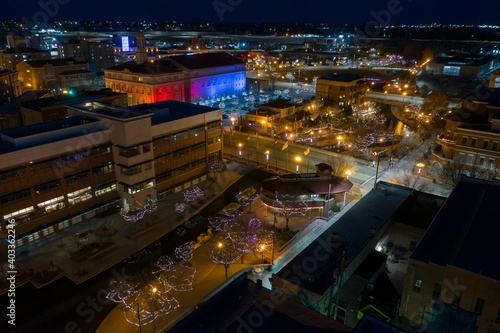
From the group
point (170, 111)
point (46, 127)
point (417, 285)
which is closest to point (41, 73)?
point (170, 111)

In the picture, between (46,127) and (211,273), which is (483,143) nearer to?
(211,273)

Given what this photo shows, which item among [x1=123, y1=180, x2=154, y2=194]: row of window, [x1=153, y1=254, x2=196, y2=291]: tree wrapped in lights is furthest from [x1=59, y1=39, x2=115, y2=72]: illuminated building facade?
[x1=153, y1=254, x2=196, y2=291]: tree wrapped in lights

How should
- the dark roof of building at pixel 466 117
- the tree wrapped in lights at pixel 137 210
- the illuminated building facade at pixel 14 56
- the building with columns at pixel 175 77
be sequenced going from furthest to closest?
the illuminated building facade at pixel 14 56
the building with columns at pixel 175 77
the dark roof of building at pixel 466 117
the tree wrapped in lights at pixel 137 210

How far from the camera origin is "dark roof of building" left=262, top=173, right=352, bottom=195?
1388 inches

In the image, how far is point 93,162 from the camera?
3391 centimetres

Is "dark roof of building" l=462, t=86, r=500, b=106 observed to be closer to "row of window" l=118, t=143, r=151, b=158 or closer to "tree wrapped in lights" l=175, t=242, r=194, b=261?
"tree wrapped in lights" l=175, t=242, r=194, b=261

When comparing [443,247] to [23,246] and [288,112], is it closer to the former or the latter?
[23,246]

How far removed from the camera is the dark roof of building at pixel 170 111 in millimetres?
39481

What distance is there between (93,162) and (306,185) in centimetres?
1988

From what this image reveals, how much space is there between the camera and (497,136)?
130ft

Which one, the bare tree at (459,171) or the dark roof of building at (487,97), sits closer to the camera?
the bare tree at (459,171)

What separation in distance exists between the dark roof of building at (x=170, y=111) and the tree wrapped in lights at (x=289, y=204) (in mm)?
13827

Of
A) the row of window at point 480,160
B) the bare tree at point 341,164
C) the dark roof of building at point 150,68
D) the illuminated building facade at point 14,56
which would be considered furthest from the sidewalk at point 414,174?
the illuminated building facade at point 14,56

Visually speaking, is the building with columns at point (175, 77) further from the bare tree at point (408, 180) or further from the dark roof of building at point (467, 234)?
the dark roof of building at point (467, 234)
